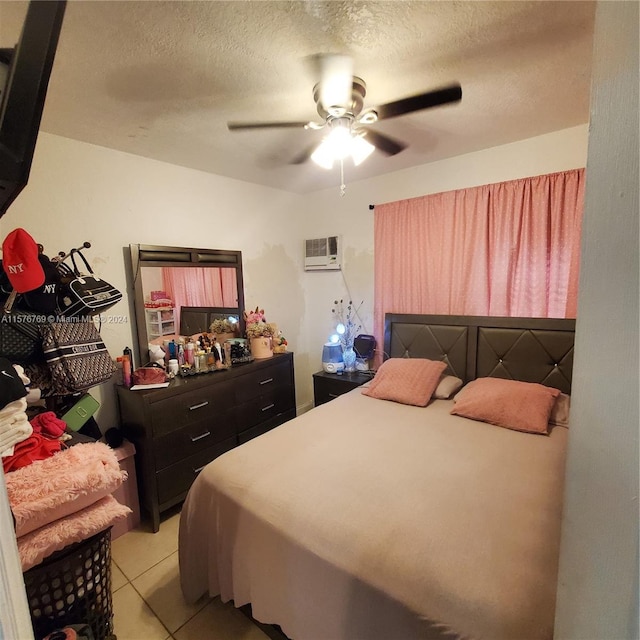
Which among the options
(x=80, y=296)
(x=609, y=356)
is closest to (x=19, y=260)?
(x=80, y=296)

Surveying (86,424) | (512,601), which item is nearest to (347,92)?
(512,601)

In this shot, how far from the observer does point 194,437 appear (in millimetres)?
2301

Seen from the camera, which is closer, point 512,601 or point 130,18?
point 512,601

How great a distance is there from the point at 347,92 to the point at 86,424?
2.35m

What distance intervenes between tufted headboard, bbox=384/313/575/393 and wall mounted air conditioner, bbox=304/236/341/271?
2.74 feet

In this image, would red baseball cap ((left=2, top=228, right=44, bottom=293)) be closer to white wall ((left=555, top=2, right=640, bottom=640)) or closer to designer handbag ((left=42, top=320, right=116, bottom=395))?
designer handbag ((left=42, top=320, right=116, bottom=395))

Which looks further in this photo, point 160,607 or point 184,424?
point 184,424

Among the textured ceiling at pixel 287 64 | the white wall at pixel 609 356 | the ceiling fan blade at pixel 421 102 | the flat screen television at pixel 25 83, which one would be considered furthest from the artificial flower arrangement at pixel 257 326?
the white wall at pixel 609 356

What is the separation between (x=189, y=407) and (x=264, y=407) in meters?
0.72

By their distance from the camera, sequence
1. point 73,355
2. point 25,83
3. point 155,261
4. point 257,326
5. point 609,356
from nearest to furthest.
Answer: point 609,356
point 25,83
point 73,355
point 155,261
point 257,326

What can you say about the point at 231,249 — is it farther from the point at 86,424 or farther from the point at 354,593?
the point at 354,593

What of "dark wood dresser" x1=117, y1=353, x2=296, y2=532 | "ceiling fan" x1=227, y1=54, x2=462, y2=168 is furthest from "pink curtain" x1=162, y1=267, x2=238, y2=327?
"ceiling fan" x1=227, y1=54, x2=462, y2=168

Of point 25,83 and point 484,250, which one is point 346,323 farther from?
point 25,83

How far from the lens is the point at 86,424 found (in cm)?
205
